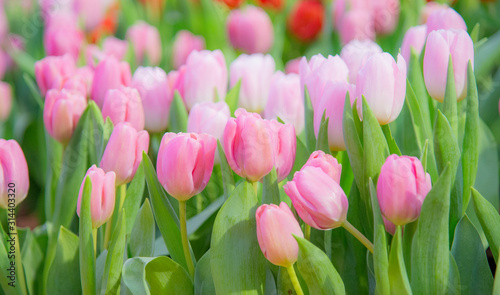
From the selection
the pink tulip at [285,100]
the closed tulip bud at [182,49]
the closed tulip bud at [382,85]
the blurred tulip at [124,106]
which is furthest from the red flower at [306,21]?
the closed tulip bud at [382,85]

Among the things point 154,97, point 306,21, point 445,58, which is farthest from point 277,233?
point 306,21

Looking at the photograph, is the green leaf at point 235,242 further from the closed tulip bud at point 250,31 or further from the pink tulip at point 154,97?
the closed tulip bud at point 250,31

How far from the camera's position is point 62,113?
0.88m

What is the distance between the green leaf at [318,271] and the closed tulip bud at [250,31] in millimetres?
1111

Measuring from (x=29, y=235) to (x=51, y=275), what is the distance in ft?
0.35

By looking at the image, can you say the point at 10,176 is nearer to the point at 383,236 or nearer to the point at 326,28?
the point at 383,236

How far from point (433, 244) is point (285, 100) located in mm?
391

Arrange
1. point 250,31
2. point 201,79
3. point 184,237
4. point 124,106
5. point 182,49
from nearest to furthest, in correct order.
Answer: point 184,237
point 124,106
point 201,79
point 182,49
point 250,31

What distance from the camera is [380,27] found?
1.60 meters

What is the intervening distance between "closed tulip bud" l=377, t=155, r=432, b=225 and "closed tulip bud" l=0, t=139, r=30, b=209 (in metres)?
0.48

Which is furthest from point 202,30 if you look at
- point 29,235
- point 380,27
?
point 29,235

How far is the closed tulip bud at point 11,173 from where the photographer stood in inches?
29.0

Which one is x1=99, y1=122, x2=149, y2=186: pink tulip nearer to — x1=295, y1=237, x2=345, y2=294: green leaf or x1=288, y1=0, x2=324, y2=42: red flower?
x1=295, y1=237, x2=345, y2=294: green leaf

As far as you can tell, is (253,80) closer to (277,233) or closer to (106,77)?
(106,77)
